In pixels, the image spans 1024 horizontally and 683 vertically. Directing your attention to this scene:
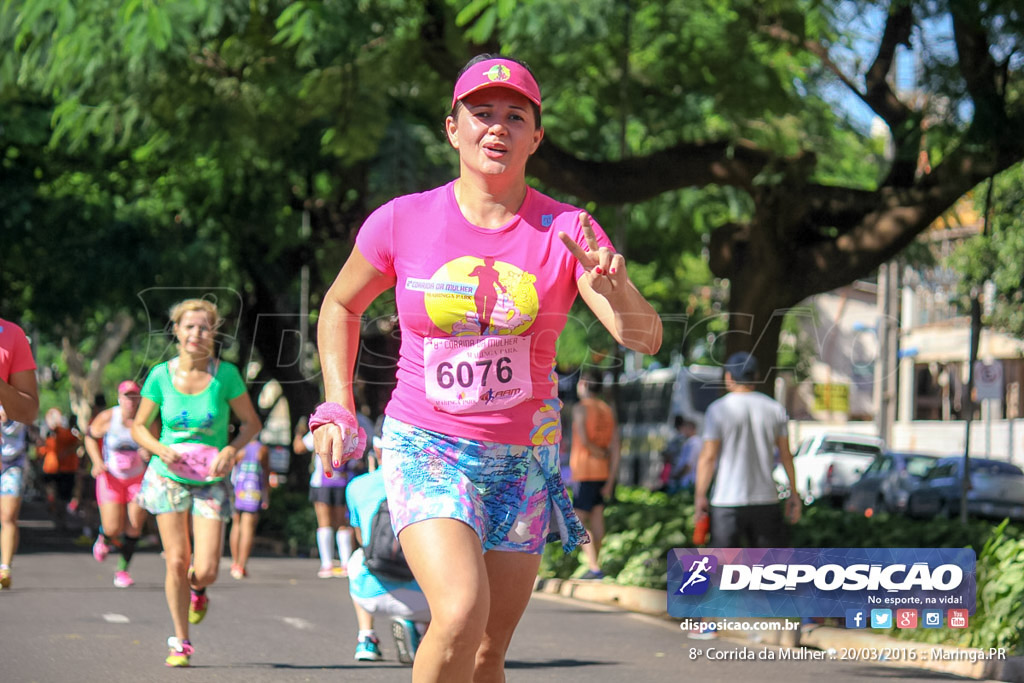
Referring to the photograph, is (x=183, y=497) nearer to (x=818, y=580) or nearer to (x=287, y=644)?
(x=287, y=644)

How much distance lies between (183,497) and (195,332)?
869 mm

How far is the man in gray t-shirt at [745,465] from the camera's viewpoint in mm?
9516

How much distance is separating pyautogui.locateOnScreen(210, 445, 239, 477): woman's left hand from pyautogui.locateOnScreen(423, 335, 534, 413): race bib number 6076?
3.80 meters

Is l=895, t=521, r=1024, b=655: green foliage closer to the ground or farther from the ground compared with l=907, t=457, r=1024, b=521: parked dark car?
closer to the ground

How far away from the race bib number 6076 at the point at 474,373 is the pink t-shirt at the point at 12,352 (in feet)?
9.98

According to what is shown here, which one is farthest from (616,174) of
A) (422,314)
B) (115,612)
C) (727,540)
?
(422,314)

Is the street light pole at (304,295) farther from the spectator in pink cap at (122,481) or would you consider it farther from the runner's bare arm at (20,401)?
the runner's bare arm at (20,401)

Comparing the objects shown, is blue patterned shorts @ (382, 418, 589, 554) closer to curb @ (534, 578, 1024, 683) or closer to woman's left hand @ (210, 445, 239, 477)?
woman's left hand @ (210, 445, 239, 477)

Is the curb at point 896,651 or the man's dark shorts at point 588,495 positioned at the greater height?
the man's dark shorts at point 588,495

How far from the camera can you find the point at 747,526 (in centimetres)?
954

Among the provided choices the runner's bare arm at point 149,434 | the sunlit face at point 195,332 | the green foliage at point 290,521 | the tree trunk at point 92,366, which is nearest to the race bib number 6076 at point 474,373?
the runner's bare arm at point 149,434

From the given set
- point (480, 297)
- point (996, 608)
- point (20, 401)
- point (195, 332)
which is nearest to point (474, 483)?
point (480, 297)

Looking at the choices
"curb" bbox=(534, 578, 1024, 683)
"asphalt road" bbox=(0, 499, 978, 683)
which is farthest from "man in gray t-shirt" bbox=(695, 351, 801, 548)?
"asphalt road" bbox=(0, 499, 978, 683)

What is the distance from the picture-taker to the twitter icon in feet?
28.6
